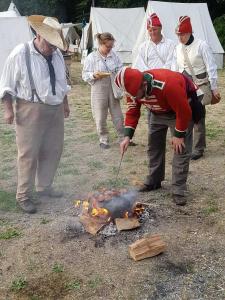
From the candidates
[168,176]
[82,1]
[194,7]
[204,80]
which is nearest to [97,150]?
[168,176]

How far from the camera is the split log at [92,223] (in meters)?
3.87

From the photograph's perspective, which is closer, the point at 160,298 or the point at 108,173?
the point at 160,298

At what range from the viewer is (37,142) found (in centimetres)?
440

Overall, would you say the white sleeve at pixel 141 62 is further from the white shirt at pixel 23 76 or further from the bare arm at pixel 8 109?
the bare arm at pixel 8 109

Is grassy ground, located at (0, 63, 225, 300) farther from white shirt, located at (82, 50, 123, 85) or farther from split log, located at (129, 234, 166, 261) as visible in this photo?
white shirt, located at (82, 50, 123, 85)

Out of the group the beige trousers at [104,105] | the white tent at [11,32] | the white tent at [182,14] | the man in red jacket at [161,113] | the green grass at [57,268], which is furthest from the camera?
the white tent at [182,14]

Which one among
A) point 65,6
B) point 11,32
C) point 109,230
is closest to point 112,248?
point 109,230

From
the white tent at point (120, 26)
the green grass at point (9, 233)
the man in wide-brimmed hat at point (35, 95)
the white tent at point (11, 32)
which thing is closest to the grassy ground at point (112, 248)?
the green grass at point (9, 233)

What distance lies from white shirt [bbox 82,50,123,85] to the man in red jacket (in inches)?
81.7

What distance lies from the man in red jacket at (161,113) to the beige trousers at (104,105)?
6.29ft

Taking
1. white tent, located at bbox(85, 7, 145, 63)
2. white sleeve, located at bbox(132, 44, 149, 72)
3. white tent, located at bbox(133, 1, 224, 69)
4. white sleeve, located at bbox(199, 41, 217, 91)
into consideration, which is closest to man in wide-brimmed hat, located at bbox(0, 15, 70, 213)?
white sleeve, located at bbox(132, 44, 149, 72)

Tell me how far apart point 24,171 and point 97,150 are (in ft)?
7.65

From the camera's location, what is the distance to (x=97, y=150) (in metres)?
6.64

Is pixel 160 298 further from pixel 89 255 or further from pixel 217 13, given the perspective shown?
pixel 217 13
